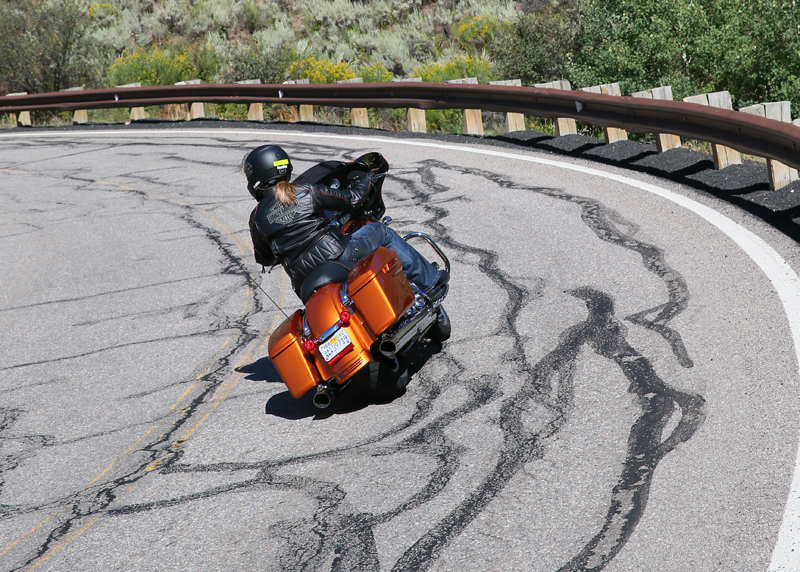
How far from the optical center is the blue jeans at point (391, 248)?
19.5 feet

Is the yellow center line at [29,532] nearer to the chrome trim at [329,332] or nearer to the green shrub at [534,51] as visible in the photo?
the chrome trim at [329,332]

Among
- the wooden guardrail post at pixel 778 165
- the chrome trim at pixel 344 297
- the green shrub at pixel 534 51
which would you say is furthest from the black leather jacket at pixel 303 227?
the green shrub at pixel 534 51

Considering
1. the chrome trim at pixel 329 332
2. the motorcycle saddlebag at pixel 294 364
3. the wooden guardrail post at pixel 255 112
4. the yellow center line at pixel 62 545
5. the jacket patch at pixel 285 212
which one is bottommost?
the yellow center line at pixel 62 545

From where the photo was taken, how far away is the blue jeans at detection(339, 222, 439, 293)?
595 cm

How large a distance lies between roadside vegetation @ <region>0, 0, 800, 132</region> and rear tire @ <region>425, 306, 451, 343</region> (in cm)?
1031

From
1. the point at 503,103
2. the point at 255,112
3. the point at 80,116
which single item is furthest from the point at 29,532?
the point at 80,116

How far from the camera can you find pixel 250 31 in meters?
29.3

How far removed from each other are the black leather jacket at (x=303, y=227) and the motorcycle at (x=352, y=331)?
172mm

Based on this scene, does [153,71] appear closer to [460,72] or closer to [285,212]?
[460,72]

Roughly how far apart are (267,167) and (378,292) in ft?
3.90

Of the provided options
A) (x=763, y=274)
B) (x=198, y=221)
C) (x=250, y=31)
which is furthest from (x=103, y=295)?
(x=250, y=31)

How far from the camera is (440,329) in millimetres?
6293

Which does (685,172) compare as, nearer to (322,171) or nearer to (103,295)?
(322,171)

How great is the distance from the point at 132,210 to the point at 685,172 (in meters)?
7.10
